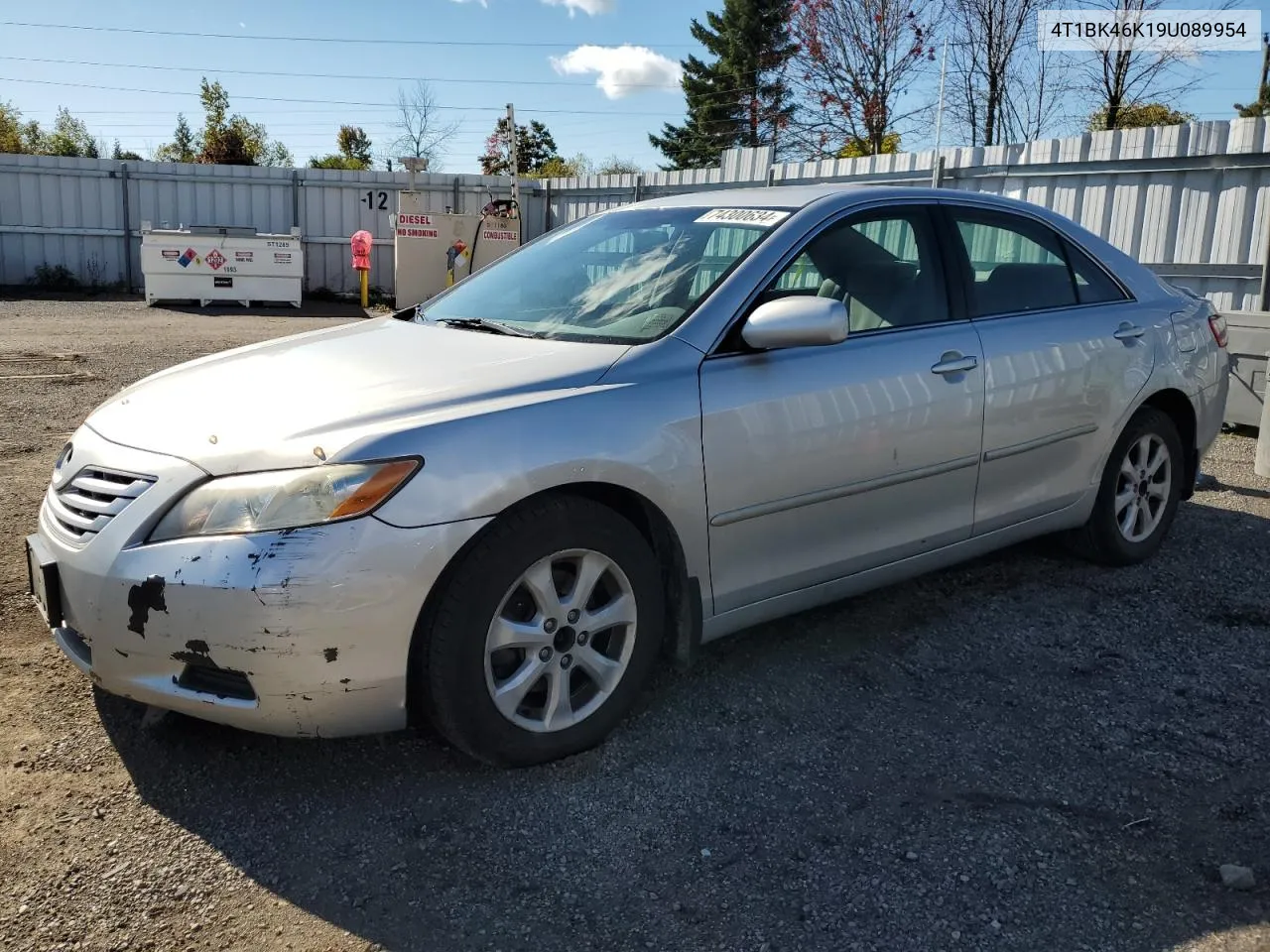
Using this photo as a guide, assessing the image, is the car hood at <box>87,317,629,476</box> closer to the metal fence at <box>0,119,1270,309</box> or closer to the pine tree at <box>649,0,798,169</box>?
the metal fence at <box>0,119,1270,309</box>

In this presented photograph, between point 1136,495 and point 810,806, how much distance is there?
8.92 feet

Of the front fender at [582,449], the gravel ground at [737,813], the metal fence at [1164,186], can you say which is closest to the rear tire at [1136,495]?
the gravel ground at [737,813]

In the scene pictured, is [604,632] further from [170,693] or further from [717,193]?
[717,193]

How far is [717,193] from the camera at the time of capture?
418cm

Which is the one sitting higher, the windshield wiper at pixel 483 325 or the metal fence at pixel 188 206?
the metal fence at pixel 188 206

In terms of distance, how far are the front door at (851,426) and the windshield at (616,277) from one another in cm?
23

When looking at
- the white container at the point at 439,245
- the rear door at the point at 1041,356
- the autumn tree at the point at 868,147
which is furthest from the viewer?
the autumn tree at the point at 868,147

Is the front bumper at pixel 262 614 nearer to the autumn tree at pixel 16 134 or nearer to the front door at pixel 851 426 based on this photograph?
the front door at pixel 851 426

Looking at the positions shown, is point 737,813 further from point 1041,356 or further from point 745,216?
point 1041,356

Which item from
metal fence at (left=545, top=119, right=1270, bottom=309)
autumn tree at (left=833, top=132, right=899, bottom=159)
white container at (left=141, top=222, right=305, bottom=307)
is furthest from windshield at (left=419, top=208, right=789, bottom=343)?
autumn tree at (left=833, top=132, right=899, bottom=159)

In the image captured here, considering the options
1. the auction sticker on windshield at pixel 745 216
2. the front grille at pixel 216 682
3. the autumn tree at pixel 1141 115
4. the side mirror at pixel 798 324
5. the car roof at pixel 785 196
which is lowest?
the front grille at pixel 216 682

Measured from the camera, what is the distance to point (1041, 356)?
4.03 metres

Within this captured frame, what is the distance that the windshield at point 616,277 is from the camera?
334 centimetres

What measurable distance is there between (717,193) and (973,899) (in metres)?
2.79
